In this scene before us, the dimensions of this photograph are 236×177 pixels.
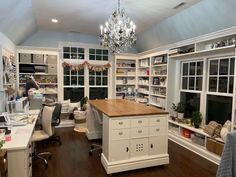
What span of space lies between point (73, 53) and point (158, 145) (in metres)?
3.82

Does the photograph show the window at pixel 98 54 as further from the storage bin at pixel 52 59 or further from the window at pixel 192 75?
the window at pixel 192 75

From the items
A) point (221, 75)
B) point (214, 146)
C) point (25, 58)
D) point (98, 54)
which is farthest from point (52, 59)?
point (214, 146)

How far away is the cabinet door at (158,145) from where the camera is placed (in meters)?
2.90

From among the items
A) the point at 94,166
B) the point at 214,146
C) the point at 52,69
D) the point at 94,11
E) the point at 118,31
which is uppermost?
the point at 94,11

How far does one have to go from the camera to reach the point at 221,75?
3.54 meters

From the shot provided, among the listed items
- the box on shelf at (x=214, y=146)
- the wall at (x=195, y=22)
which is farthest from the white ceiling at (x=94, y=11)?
the box on shelf at (x=214, y=146)

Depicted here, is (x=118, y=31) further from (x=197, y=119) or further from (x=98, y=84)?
(x=98, y=84)

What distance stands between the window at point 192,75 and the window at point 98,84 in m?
2.48

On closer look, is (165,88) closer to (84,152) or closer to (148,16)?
(148,16)

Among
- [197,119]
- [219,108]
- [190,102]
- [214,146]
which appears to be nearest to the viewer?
[214,146]

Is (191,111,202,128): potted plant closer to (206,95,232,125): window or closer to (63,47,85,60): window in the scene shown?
(206,95,232,125): window

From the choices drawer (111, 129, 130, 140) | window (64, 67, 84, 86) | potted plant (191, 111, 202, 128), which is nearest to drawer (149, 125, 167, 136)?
drawer (111, 129, 130, 140)

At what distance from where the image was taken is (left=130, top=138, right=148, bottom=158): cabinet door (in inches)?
110

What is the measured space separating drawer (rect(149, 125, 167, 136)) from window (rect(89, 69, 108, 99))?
127 inches
